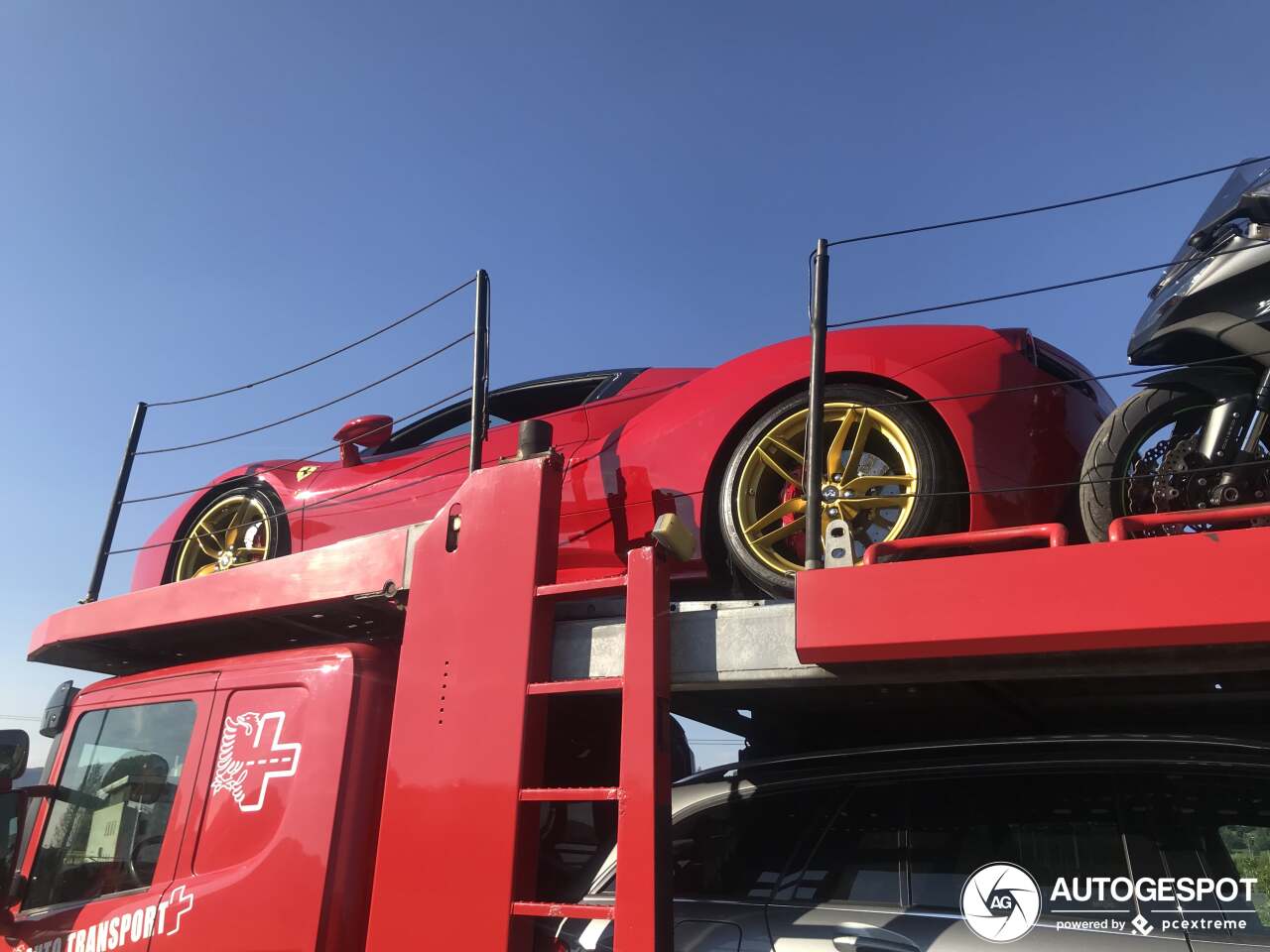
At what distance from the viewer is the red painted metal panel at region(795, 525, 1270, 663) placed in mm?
1868

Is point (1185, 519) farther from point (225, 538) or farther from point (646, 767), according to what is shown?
point (225, 538)

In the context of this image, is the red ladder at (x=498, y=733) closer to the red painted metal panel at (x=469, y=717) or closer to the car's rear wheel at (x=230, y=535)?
the red painted metal panel at (x=469, y=717)

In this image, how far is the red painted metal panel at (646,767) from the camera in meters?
2.11

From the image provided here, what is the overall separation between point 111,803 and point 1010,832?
9.01 feet

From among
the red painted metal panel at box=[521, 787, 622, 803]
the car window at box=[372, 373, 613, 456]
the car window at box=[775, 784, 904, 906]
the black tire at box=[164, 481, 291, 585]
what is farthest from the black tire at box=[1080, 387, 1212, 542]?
the black tire at box=[164, 481, 291, 585]

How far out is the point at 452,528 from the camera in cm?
273

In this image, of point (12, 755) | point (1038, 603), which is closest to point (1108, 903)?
point (1038, 603)

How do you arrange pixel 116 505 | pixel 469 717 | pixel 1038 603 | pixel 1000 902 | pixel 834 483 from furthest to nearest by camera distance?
1. pixel 116 505
2. pixel 834 483
3. pixel 469 717
4. pixel 1000 902
5. pixel 1038 603

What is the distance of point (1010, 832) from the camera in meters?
2.23

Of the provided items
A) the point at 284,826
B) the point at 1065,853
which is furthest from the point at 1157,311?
the point at 284,826

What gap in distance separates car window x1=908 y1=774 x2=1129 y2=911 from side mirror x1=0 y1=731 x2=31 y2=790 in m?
2.83

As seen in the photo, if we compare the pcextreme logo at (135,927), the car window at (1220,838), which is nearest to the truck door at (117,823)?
the pcextreme logo at (135,927)

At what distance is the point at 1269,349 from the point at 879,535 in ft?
3.69

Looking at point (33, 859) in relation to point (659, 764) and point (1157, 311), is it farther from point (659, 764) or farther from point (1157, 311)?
point (1157, 311)
